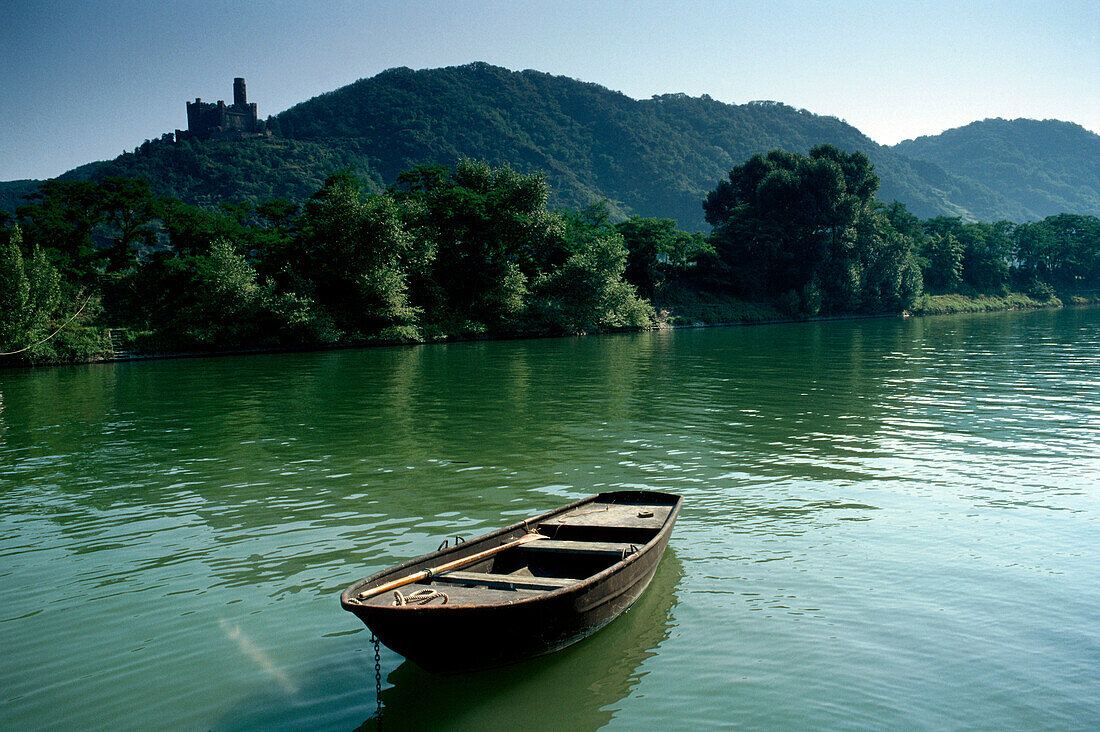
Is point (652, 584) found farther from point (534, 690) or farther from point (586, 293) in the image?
point (586, 293)

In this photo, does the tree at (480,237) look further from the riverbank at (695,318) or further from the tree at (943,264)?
the tree at (943,264)

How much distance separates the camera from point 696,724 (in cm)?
541

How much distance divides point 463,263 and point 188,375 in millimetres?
32501

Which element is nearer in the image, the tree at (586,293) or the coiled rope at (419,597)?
the coiled rope at (419,597)

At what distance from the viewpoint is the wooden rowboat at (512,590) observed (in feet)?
17.7

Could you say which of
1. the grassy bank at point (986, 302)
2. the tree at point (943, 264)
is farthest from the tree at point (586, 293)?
the tree at point (943, 264)

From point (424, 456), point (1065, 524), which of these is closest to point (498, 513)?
point (424, 456)

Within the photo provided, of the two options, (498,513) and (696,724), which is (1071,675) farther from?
(498,513)

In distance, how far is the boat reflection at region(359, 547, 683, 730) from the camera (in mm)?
5504

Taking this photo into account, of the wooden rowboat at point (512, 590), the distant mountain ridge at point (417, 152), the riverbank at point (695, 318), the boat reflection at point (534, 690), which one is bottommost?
the boat reflection at point (534, 690)

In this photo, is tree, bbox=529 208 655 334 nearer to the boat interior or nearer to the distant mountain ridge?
the boat interior

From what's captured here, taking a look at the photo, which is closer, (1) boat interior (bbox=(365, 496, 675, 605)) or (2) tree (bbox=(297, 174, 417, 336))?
(1) boat interior (bbox=(365, 496, 675, 605))

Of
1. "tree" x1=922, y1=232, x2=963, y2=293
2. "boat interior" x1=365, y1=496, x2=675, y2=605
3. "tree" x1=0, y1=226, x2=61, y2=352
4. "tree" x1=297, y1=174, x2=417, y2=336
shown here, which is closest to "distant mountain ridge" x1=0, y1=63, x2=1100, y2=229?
"tree" x1=922, y1=232, x2=963, y2=293

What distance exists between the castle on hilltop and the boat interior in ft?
572
